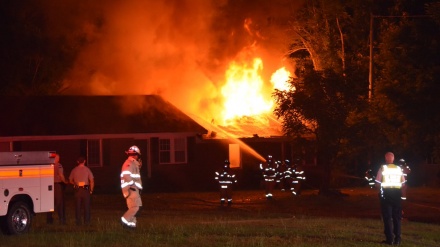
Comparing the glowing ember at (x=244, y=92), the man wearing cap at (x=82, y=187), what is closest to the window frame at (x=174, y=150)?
the glowing ember at (x=244, y=92)

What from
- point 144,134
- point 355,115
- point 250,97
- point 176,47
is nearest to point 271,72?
point 250,97

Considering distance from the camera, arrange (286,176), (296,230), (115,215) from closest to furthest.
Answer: (296,230)
(115,215)
(286,176)

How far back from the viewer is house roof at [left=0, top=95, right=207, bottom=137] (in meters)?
36.1

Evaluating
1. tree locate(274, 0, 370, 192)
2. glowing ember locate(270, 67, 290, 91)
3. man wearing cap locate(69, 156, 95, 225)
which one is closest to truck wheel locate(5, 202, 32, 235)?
man wearing cap locate(69, 156, 95, 225)

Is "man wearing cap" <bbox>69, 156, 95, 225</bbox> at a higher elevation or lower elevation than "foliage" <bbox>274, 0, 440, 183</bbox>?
lower

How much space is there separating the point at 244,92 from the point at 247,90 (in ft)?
0.81

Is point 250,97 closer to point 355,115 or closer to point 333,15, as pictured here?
point 333,15

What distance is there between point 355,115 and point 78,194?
14.7 m

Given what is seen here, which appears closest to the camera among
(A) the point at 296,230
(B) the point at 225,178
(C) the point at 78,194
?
(A) the point at 296,230

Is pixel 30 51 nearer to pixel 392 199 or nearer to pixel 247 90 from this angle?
pixel 247 90

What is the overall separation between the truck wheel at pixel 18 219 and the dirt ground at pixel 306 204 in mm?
8595

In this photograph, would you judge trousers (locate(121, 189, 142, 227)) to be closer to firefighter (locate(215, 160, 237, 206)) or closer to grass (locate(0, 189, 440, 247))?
grass (locate(0, 189, 440, 247))

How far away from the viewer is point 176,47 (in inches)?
1686

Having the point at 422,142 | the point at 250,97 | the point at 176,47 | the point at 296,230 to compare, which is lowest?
the point at 296,230
